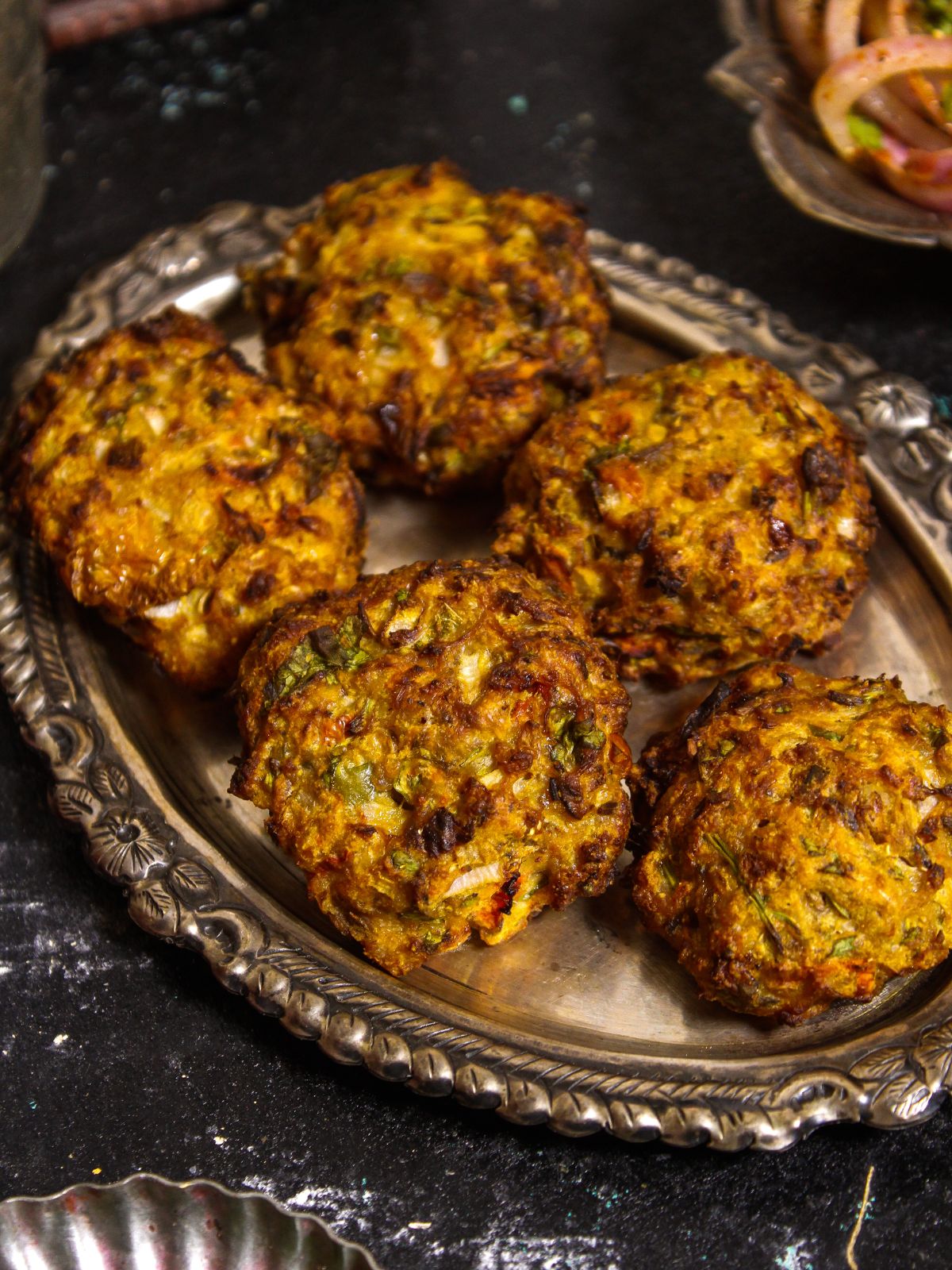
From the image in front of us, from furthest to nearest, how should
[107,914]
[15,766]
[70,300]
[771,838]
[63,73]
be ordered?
[63,73], [70,300], [15,766], [107,914], [771,838]

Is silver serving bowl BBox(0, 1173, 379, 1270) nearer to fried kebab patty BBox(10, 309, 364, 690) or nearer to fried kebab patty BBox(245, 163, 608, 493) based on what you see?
fried kebab patty BBox(10, 309, 364, 690)

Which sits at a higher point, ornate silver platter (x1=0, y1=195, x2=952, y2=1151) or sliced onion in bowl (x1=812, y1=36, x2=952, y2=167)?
sliced onion in bowl (x1=812, y1=36, x2=952, y2=167)

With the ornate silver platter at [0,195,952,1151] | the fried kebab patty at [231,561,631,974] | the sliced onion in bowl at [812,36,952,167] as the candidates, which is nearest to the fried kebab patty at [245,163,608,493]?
the ornate silver platter at [0,195,952,1151]

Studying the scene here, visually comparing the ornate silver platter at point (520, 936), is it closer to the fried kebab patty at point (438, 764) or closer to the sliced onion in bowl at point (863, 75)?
the fried kebab patty at point (438, 764)

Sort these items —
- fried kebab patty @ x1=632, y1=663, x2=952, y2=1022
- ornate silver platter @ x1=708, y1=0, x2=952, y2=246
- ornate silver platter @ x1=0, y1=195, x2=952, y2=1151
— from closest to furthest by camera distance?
fried kebab patty @ x1=632, y1=663, x2=952, y2=1022
ornate silver platter @ x1=0, y1=195, x2=952, y2=1151
ornate silver platter @ x1=708, y1=0, x2=952, y2=246

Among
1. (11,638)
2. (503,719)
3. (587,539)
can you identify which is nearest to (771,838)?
(503,719)

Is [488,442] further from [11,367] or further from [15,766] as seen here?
[11,367]

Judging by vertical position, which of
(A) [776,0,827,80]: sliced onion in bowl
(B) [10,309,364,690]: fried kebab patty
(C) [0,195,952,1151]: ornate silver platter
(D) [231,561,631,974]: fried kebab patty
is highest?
(A) [776,0,827,80]: sliced onion in bowl

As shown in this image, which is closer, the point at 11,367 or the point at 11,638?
the point at 11,638
